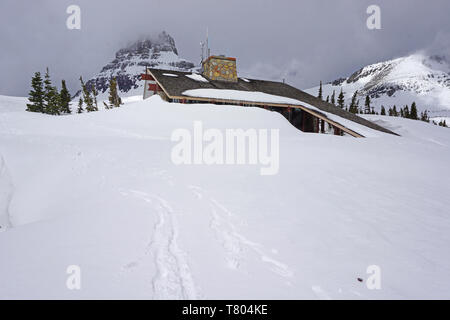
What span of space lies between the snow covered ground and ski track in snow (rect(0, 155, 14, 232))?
1.4 inches

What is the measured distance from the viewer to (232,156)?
9.30 metres

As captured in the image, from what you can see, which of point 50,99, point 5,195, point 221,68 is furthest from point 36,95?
point 5,195

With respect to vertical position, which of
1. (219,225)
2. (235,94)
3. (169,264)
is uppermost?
(235,94)

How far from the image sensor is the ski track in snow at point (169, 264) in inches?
99.0

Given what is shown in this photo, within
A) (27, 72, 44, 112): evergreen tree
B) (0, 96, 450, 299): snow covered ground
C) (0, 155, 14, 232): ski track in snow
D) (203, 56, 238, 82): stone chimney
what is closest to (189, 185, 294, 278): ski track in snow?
(0, 96, 450, 299): snow covered ground

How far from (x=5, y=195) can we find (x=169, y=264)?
6471 millimetres

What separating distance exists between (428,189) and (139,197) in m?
7.47

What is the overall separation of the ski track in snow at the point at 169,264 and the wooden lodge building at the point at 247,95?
1665 cm

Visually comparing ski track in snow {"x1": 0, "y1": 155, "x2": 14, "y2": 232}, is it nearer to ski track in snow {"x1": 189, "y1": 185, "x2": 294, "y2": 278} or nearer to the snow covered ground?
the snow covered ground

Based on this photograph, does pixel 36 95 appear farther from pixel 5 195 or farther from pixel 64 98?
pixel 5 195

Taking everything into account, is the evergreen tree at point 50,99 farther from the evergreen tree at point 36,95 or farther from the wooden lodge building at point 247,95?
the wooden lodge building at point 247,95

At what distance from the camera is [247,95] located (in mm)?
22000

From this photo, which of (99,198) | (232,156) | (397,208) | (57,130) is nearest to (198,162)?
(232,156)
